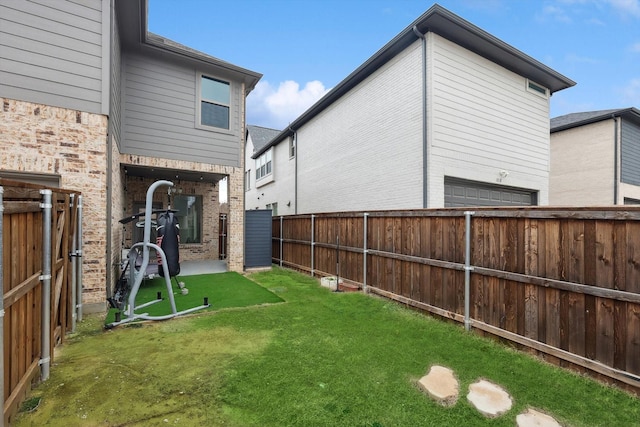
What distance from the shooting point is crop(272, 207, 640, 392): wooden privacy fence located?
9.55 ft

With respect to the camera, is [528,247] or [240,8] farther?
[240,8]

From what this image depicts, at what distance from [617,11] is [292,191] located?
16.3 meters

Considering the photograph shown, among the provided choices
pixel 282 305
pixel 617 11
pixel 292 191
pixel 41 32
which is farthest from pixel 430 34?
pixel 617 11

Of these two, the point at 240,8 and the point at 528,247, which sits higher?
the point at 240,8

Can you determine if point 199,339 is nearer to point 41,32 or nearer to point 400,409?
point 400,409

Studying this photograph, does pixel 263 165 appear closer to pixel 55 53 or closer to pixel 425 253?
pixel 55 53

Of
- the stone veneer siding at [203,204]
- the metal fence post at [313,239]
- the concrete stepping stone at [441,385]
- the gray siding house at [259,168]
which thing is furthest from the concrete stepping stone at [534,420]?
the gray siding house at [259,168]

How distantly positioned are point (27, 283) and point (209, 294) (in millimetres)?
4015

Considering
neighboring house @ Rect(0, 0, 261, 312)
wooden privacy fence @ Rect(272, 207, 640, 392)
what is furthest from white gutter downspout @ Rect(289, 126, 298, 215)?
wooden privacy fence @ Rect(272, 207, 640, 392)

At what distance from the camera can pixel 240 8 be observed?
1251cm

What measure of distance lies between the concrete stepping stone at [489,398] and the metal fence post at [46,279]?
4213mm

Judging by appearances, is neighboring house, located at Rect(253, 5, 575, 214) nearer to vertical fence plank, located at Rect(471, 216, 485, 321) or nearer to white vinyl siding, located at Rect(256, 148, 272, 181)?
vertical fence plank, located at Rect(471, 216, 485, 321)

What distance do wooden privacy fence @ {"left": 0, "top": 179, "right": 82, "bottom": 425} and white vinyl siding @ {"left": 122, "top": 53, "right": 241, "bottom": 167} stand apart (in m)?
4.37

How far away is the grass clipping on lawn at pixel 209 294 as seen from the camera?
550cm
